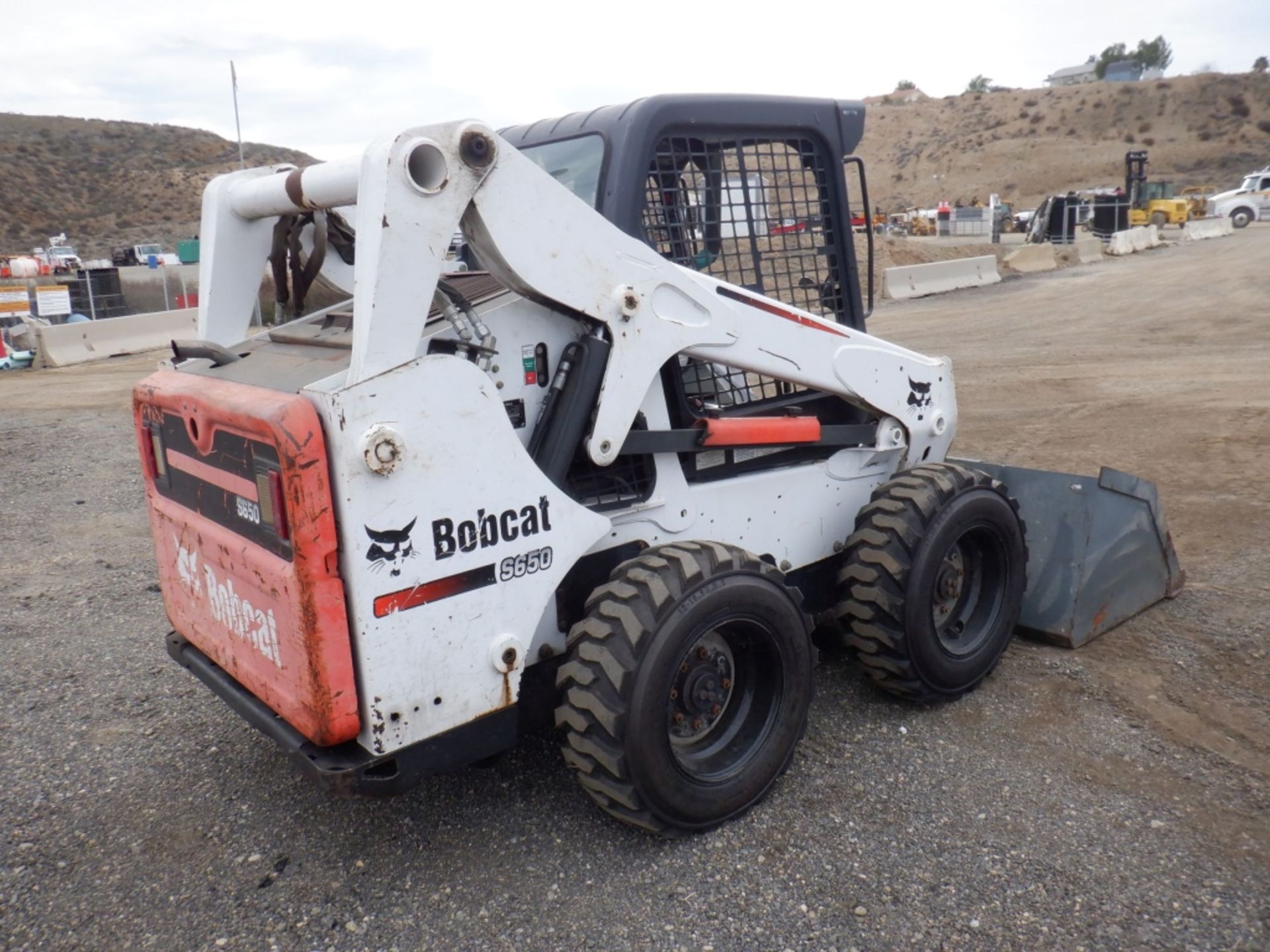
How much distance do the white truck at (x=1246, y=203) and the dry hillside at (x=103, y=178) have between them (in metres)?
42.1

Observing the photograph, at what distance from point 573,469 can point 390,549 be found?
2.63ft

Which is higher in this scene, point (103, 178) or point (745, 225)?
point (103, 178)

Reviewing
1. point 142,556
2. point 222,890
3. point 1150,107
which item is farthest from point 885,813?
point 1150,107

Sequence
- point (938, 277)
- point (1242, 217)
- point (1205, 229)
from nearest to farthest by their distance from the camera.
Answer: point (938, 277) → point (1205, 229) → point (1242, 217)

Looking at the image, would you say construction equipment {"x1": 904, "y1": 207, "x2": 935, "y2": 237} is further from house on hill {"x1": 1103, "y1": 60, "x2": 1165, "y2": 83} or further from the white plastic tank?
house on hill {"x1": 1103, "y1": 60, "x2": 1165, "y2": 83}

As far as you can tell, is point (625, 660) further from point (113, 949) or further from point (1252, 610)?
point (1252, 610)

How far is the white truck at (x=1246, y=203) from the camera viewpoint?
36.8 m

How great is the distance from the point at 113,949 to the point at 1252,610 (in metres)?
4.84

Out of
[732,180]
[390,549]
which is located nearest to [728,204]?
[732,180]

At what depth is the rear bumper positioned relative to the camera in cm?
277

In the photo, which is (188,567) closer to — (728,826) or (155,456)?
(155,456)

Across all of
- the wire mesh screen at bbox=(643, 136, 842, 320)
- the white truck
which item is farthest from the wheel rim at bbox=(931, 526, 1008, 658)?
the white truck

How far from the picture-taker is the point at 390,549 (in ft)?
8.91

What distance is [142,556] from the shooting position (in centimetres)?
638
